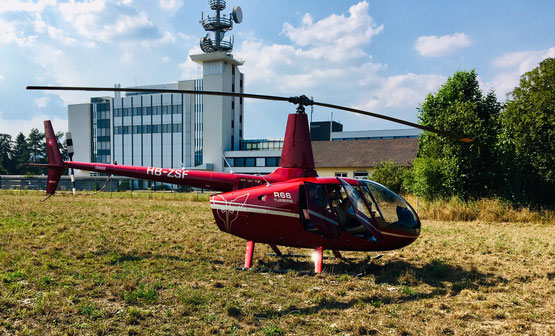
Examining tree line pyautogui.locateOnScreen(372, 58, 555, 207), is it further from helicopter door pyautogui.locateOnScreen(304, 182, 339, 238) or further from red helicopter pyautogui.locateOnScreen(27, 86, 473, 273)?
helicopter door pyautogui.locateOnScreen(304, 182, 339, 238)

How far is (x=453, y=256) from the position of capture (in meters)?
11.0

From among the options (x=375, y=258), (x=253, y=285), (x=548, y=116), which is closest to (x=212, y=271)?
(x=253, y=285)

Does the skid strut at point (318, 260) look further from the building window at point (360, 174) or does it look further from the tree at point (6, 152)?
the tree at point (6, 152)

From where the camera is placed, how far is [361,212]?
8.75 metres

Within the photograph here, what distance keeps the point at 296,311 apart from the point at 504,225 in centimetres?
1547

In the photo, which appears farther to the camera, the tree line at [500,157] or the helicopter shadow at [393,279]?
the tree line at [500,157]

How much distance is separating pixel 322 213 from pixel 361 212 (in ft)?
2.93

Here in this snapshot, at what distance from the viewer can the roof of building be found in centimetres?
4406

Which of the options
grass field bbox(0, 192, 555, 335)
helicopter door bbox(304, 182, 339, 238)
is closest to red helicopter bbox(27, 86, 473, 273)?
helicopter door bbox(304, 182, 339, 238)

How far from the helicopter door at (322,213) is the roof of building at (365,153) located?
3485 centimetres

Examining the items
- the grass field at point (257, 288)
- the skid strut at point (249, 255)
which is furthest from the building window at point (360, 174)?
the skid strut at point (249, 255)

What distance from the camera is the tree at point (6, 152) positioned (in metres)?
92.0

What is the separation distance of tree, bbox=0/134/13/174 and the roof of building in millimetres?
81086

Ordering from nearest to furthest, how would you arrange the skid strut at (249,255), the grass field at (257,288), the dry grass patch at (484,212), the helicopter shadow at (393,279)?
1. the grass field at (257,288)
2. the helicopter shadow at (393,279)
3. the skid strut at (249,255)
4. the dry grass patch at (484,212)
